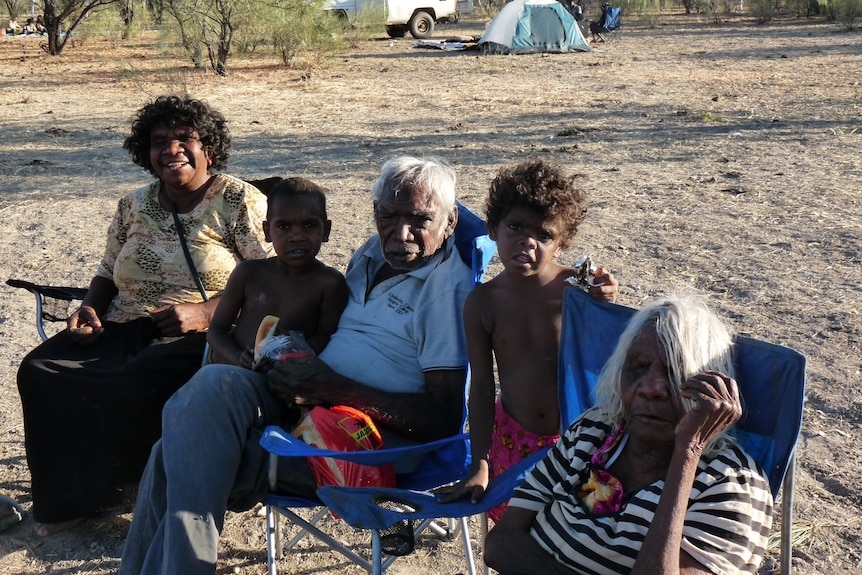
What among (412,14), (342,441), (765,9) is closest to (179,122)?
(342,441)

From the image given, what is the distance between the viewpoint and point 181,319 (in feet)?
11.3

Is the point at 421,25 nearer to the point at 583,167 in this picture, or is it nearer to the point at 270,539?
the point at 583,167

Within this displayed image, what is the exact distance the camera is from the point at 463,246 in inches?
125

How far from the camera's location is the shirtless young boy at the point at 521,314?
2.70 m

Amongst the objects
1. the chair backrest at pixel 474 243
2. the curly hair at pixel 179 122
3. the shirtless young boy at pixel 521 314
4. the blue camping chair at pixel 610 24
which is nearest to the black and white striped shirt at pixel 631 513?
the shirtless young boy at pixel 521 314

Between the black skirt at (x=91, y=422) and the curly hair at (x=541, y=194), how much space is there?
144 centimetres

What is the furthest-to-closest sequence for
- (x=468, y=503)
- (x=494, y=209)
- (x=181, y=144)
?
(x=181, y=144), (x=494, y=209), (x=468, y=503)

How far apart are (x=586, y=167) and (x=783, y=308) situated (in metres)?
3.87

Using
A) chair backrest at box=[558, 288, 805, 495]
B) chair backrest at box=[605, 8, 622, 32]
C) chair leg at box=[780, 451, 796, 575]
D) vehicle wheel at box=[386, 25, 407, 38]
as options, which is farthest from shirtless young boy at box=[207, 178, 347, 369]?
chair backrest at box=[605, 8, 622, 32]

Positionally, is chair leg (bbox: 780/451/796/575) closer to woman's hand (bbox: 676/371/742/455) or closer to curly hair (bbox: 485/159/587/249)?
woman's hand (bbox: 676/371/742/455)

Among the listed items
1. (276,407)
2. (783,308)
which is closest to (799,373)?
(276,407)

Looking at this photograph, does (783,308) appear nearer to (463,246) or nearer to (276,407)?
(463,246)

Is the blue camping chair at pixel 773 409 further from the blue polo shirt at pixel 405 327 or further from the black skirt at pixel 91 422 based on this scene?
the black skirt at pixel 91 422

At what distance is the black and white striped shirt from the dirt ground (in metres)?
1.06
